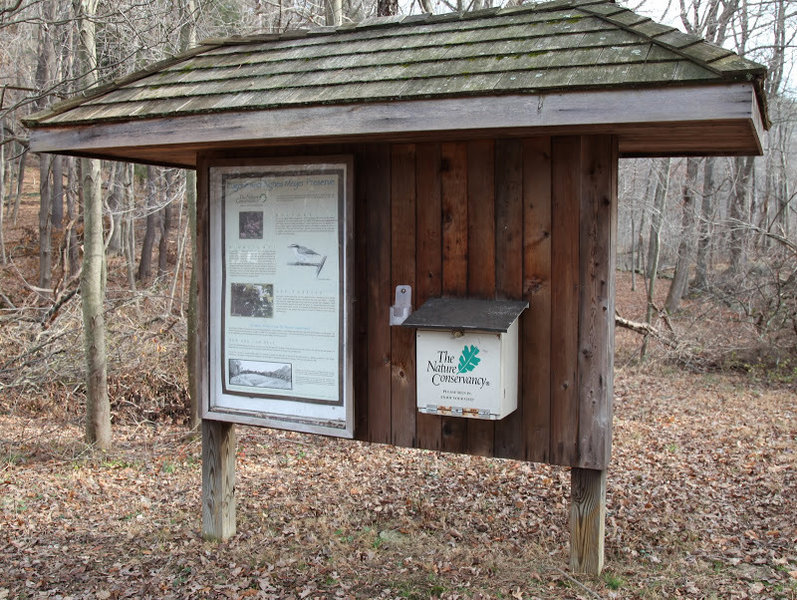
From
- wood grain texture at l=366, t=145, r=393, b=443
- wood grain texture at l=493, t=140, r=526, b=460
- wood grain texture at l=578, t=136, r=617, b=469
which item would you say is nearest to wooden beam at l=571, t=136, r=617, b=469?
wood grain texture at l=578, t=136, r=617, b=469

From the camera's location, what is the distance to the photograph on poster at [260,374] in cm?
460

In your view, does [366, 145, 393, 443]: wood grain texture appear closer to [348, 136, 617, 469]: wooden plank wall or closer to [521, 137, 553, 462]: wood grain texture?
[348, 136, 617, 469]: wooden plank wall

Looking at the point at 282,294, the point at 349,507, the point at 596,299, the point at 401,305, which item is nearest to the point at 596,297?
the point at 596,299

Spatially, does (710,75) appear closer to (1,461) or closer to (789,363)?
(1,461)

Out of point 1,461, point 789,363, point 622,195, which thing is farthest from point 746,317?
point 1,461

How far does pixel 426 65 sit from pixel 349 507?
11.9ft

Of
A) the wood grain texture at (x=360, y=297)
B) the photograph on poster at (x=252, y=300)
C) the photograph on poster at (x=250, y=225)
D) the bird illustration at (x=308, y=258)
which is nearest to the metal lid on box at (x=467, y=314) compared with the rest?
the wood grain texture at (x=360, y=297)

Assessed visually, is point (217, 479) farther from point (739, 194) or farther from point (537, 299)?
point (739, 194)

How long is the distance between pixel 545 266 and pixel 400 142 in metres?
1.09

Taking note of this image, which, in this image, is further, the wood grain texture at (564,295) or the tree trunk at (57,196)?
the tree trunk at (57,196)

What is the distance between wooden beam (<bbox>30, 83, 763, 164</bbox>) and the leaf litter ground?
2.53 meters

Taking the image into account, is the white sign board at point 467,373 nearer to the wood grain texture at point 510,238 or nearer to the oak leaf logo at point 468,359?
the oak leaf logo at point 468,359

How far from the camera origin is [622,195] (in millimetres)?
18422

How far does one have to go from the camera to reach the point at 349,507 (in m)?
6.00
